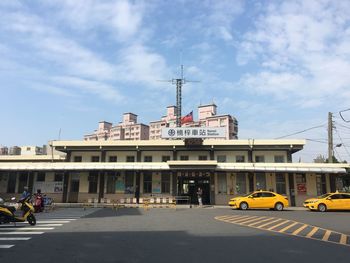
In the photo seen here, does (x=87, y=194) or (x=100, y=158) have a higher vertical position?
(x=100, y=158)

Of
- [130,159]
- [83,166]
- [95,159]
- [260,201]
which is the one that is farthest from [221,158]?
[83,166]

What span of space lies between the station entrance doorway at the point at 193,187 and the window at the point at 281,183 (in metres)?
6.65

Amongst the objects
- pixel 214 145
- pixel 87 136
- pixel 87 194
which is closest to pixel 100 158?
pixel 87 194

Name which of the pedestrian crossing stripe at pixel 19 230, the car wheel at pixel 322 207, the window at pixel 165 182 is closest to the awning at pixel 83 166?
the window at pixel 165 182

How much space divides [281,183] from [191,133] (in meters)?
9.90

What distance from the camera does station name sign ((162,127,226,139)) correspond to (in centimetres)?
3331

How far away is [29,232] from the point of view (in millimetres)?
13031

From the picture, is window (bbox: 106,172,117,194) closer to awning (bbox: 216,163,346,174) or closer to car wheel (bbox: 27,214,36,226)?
awning (bbox: 216,163,346,174)

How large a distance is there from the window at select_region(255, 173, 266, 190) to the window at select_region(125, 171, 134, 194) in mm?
12106

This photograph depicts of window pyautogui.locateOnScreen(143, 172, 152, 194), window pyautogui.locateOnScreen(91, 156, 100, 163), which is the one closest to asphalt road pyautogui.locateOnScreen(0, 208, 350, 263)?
window pyautogui.locateOnScreen(143, 172, 152, 194)

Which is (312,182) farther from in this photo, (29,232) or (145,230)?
(29,232)

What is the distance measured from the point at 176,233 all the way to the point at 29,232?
5630 millimetres

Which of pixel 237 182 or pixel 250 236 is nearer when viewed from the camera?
pixel 250 236

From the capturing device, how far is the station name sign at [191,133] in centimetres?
3331
